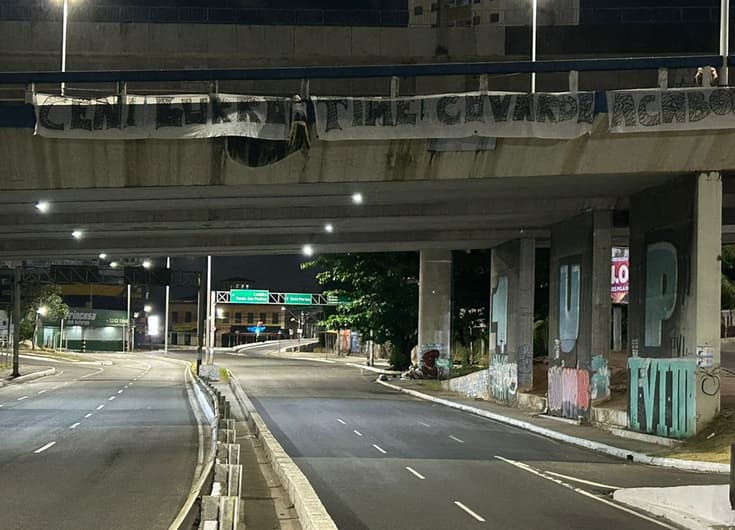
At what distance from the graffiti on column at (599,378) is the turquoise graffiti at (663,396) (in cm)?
361

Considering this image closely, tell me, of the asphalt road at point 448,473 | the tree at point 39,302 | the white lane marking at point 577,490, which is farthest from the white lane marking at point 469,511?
the tree at point 39,302

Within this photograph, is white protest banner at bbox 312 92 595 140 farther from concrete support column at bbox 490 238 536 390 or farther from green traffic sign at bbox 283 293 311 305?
green traffic sign at bbox 283 293 311 305

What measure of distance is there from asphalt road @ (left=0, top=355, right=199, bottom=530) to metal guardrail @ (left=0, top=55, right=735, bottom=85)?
26.6 feet

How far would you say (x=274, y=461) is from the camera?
17656 millimetres

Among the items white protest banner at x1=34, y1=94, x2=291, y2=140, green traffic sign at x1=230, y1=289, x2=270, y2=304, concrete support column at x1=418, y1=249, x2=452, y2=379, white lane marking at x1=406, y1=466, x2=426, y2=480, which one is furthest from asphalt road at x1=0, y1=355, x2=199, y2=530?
green traffic sign at x1=230, y1=289, x2=270, y2=304

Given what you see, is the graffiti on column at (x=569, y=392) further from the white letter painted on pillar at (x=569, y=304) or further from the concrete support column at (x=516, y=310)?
the concrete support column at (x=516, y=310)

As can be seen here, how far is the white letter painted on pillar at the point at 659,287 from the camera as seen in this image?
22983 mm

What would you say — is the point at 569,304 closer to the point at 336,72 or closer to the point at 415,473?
the point at 336,72

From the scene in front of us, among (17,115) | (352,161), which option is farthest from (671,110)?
(17,115)

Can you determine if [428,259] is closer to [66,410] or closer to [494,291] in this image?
[494,291]

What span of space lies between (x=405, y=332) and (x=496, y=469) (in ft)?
145

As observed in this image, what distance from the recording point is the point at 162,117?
799 inches

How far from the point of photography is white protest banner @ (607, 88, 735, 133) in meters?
20.7

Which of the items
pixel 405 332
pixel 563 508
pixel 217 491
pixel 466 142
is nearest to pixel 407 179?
pixel 466 142
